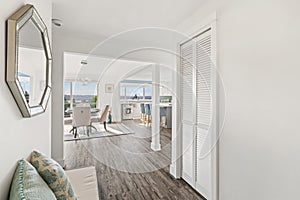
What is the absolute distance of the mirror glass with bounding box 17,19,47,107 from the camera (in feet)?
3.46

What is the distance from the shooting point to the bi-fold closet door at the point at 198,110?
1854 mm

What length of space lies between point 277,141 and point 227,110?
1.64ft

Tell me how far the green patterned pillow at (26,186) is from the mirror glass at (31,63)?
0.48m

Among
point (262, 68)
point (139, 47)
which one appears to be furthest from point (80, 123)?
point (262, 68)

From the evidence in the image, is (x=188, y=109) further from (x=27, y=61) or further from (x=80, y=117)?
(x=80, y=117)

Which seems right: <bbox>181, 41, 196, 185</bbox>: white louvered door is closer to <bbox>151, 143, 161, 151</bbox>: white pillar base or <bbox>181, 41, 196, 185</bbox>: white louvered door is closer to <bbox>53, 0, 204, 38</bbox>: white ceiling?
<bbox>53, 0, 204, 38</bbox>: white ceiling

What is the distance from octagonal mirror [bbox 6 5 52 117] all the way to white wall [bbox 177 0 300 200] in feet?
5.37

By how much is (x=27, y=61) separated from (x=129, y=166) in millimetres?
2319

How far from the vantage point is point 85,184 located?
1483 mm

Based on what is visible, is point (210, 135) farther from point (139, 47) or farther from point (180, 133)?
point (139, 47)

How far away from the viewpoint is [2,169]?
834 millimetres

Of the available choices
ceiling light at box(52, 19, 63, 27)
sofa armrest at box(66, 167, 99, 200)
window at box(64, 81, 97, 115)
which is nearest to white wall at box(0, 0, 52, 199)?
sofa armrest at box(66, 167, 99, 200)

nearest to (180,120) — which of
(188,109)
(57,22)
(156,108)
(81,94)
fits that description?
(188,109)

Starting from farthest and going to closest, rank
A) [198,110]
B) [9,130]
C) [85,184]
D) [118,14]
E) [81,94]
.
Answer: [81,94] → [118,14] → [198,110] → [85,184] → [9,130]
